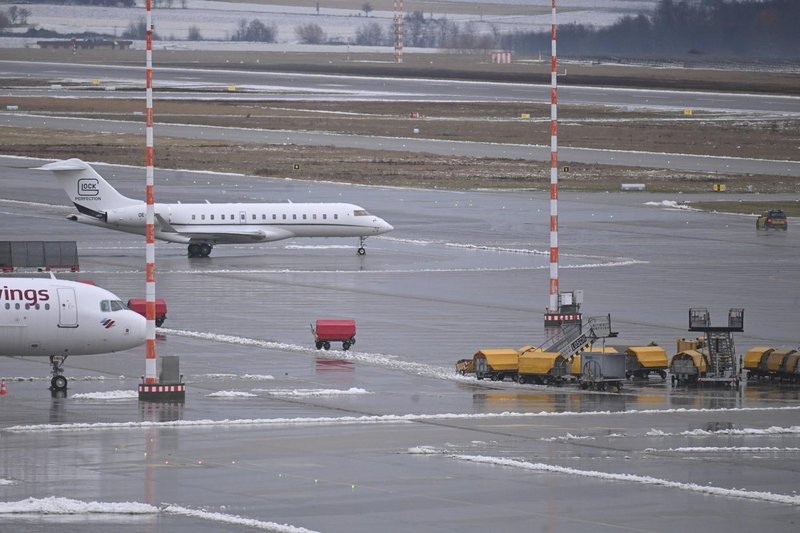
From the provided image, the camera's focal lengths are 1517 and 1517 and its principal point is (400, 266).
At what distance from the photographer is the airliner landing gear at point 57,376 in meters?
40.0

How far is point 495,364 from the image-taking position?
43094 millimetres

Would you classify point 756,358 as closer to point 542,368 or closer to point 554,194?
point 542,368

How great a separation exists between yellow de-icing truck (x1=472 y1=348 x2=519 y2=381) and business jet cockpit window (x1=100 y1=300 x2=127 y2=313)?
10.1 m

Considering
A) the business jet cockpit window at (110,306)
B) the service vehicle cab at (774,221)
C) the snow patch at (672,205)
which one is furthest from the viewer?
the snow patch at (672,205)

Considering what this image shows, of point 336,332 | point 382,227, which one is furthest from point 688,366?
point 382,227

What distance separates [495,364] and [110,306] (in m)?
10.9

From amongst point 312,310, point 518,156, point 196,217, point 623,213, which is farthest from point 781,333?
point 518,156

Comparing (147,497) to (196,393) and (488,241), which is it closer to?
(196,393)

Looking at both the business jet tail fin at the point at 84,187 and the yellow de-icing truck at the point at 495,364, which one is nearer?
the yellow de-icing truck at the point at 495,364

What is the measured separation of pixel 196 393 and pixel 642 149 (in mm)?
97966

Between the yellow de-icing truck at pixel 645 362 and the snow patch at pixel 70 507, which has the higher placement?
the yellow de-icing truck at pixel 645 362

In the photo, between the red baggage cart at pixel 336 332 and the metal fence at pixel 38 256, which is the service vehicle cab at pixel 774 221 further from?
the red baggage cart at pixel 336 332

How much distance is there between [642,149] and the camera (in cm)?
13325

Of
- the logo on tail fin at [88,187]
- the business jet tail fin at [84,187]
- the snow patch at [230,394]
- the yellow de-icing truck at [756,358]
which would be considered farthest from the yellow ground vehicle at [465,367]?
the logo on tail fin at [88,187]
